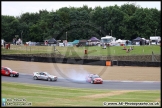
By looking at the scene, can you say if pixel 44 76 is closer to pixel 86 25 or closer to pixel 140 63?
pixel 140 63

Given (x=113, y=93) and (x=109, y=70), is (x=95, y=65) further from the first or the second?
(x=113, y=93)

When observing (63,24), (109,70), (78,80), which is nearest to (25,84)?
(78,80)

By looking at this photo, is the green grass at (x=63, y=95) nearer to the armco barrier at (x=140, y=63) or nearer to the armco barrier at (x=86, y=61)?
the armco barrier at (x=140, y=63)

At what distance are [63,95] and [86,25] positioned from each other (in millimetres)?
81487

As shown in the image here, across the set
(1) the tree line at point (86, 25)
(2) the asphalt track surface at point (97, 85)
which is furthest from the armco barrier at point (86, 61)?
(1) the tree line at point (86, 25)

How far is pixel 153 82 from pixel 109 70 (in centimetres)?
806

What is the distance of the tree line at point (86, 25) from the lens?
102 m

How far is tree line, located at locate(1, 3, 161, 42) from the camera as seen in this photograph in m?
102

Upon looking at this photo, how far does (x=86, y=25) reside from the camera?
350 feet

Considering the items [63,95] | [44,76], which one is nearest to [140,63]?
[44,76]

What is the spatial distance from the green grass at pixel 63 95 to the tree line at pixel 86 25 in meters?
67.7

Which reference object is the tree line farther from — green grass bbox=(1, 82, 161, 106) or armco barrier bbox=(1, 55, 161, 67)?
green grass bbox=(1, 82, 161, 106)

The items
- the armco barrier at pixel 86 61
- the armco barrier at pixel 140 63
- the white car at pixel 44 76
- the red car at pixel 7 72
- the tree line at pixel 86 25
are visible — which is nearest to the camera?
the white car at pixel 44 76

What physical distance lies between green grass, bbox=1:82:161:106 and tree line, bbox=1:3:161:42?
222 ft
